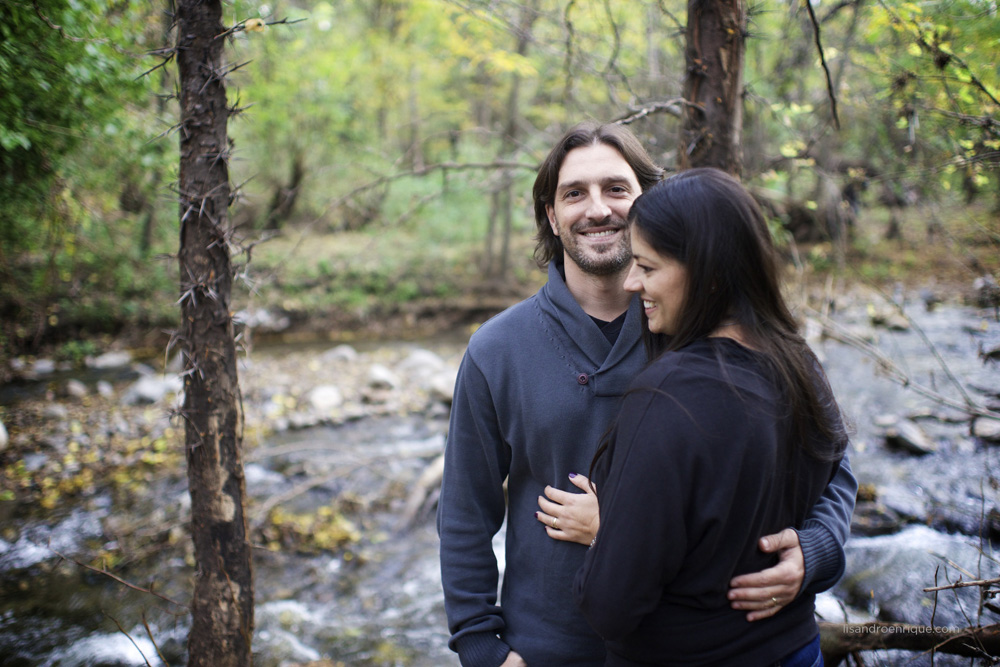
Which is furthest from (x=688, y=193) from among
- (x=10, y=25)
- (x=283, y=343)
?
(x=283, y=343)

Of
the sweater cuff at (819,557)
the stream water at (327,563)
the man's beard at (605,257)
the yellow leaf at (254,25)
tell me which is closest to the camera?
the sweater cuff at (819,557)

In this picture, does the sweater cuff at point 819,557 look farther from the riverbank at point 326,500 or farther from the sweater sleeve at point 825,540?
the riverbank at point 326,500

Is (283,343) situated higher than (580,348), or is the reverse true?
(580,348)

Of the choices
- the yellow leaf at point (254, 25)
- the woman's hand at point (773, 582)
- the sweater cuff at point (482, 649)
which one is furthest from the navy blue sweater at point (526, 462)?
the yellow leaf at point (254, 25)

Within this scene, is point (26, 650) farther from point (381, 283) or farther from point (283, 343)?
point (381, 283)

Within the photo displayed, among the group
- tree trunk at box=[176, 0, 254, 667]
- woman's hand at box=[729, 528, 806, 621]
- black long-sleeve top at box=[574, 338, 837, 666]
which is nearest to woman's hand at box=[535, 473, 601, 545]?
black long-sleeve top at box=[574, 338, 837, 666]

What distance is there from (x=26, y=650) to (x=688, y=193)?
4.83 meters

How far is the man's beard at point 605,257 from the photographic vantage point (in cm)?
191

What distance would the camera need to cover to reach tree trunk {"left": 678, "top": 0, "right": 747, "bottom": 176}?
95.8 inches

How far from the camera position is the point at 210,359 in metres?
2.53

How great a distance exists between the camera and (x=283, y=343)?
11.5m

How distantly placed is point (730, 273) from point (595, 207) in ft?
2.32

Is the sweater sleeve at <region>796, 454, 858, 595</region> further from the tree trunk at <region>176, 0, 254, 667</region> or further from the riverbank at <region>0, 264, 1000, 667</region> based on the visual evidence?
the tree trunk at <region>176, 0, 254, 667</region>

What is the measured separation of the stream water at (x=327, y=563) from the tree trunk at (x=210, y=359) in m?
0.48
